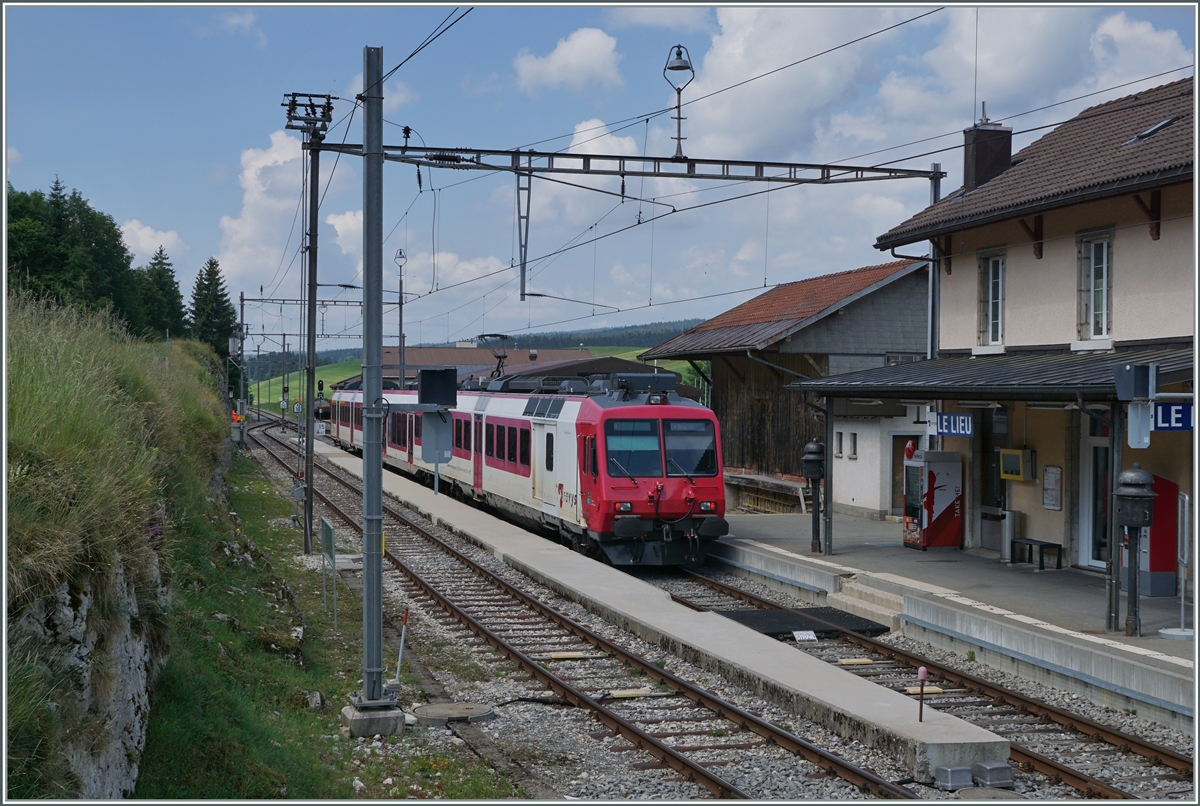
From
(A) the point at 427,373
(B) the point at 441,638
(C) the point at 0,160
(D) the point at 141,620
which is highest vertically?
(C) the point at 0,160

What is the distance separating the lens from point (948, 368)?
16.4m

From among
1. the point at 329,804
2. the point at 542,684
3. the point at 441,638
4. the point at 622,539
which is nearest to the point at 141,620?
the point at 329,804

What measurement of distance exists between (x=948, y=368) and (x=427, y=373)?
31.0ft

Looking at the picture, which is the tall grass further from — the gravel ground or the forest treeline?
the forest treeline

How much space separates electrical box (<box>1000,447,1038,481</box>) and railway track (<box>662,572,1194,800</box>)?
4767 mm

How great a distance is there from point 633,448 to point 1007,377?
241 inches

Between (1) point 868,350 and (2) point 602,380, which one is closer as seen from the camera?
(2) point 602,380

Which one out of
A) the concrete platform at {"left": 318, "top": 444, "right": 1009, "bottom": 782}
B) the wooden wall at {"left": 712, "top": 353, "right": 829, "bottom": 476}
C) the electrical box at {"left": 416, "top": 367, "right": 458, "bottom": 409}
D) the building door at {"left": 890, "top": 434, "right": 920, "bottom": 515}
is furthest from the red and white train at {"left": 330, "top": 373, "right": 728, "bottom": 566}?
the electrical box at {"left": 416, "top": 367, "right": 458, "bottom": 409}

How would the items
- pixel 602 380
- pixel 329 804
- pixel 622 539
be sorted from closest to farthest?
pixel 329 804, pixel 622 539, pixel 602 380

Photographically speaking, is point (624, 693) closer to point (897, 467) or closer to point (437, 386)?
point (437, 386)

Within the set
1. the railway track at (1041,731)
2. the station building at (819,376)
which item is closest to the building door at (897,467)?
the station building at (819,376)

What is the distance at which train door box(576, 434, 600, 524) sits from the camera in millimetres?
17578

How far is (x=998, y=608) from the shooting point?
41.7 ft

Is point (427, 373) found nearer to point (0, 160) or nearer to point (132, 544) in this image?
point (132, 544)
